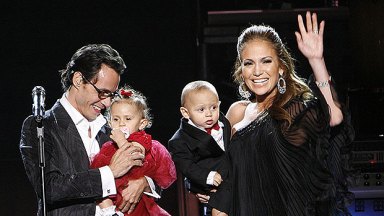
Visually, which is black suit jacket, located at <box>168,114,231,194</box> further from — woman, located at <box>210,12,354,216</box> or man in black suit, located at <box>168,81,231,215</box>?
A: woman, located at <box>210,12,354,216</box>

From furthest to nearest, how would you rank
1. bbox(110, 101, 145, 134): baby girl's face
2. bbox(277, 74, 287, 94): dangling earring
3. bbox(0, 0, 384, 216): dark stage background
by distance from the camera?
bbox(0, 0, 384, 216): dark stage background
bbox(110, 101, 145, 134): baby girl's face
bbox(277, 74, 287, 94): dangling earring

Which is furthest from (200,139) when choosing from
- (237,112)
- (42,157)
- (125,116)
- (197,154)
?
(42,157)

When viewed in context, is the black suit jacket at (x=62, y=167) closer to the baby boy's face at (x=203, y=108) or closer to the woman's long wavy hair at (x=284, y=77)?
the baby boy's face at (x=203, y=108)

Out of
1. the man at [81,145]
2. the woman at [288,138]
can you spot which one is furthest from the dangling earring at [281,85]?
the man at [81,145]

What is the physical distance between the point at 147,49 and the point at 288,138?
275 centimetres

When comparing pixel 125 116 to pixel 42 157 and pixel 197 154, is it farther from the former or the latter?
pixel 42 157

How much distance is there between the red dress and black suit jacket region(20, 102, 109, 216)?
0.10 metres

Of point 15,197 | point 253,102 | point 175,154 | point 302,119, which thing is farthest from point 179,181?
point 302,119

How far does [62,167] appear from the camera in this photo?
3574 millimetres

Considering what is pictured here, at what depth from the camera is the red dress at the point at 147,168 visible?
366 cm

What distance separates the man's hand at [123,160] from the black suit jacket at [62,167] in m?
0.09

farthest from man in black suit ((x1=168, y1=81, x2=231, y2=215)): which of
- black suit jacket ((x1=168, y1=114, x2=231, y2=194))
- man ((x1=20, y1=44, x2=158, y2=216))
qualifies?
man ((x1=20, y1=44, x2=158, y2=216))

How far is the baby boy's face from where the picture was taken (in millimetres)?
3793

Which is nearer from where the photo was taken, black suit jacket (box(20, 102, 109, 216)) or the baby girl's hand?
black suit jacket (box(20, 102, 109, 216))
